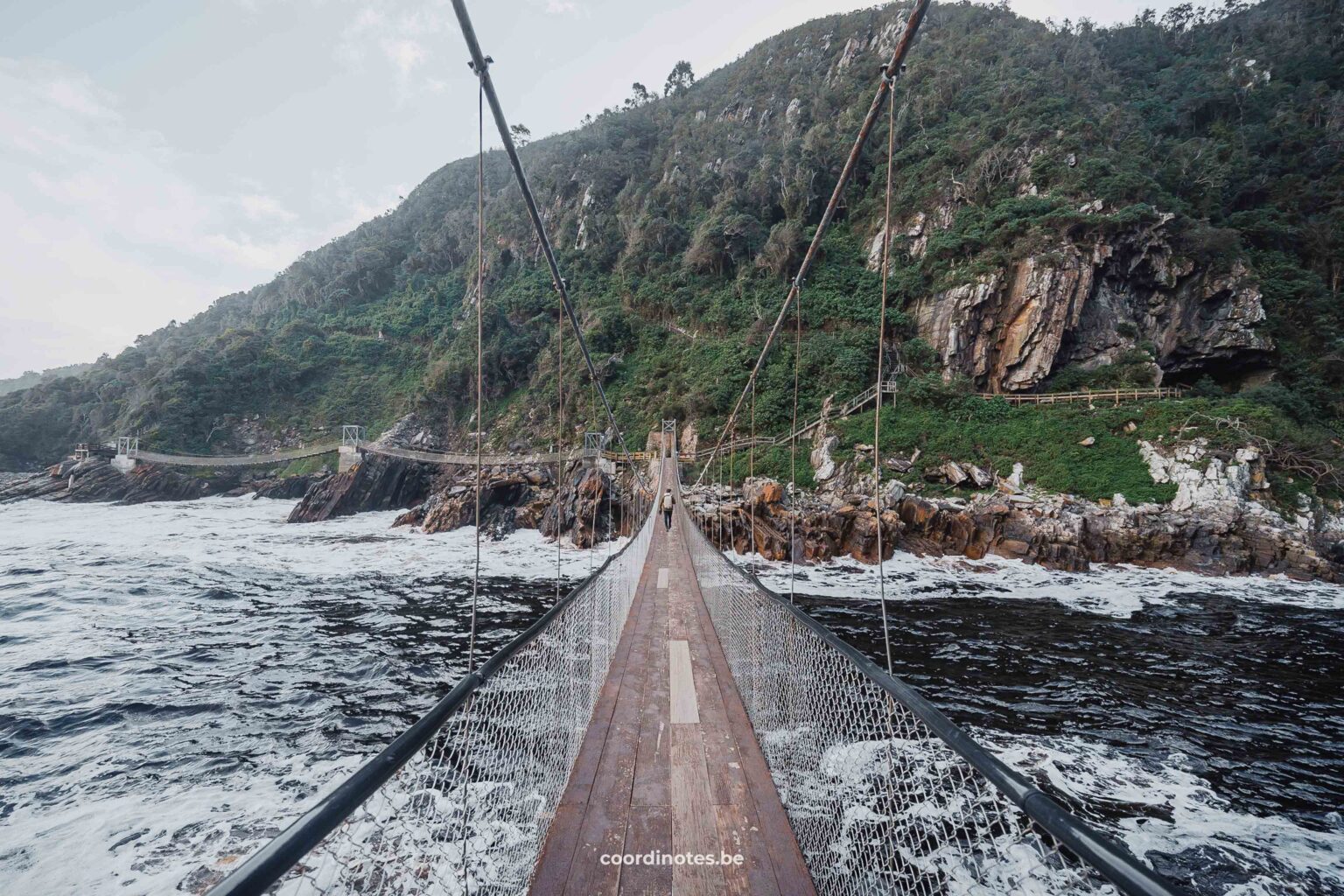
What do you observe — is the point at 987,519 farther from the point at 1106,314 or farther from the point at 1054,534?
the point at 1106,314

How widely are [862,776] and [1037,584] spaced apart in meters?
9.11

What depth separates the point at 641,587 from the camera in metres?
5.18

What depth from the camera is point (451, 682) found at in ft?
16.5

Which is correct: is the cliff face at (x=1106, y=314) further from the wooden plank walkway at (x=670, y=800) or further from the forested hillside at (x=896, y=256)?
the wooden plank walkway at (x=670, y=800)

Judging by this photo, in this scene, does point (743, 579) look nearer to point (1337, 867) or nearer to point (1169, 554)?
point (1337, 867)

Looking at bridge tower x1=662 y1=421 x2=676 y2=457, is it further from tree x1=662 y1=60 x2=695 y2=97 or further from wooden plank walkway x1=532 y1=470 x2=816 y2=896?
tree x1=662 y1=60 x2=695 y2=97

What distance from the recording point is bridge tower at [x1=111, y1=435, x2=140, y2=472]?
21203mm

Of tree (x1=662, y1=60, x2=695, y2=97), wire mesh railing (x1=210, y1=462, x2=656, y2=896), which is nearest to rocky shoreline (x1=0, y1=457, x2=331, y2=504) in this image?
A: wire mesh railing (x1=210, y1=462, x2=656, y2=896)

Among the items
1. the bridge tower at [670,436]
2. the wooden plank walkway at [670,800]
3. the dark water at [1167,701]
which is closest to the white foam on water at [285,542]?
the bridge tower at [670,436]

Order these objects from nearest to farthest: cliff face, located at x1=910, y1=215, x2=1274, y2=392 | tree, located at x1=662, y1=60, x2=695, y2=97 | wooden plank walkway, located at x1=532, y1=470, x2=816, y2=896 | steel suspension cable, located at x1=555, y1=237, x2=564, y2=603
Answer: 1. wooden plank walkway, located at x1=532, y1=470, x2=816, y2=896
2. steel suspension cable, located at x1=555, y1=237, x2=564, y2=603
3. cliff face, located at x1=910, y1=215, x2=1274, y2=392
4. tree, located at x1=662, y1=60, x2=695, y2=97

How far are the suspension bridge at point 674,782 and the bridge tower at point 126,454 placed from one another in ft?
95.5

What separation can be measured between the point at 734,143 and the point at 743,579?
104 feet

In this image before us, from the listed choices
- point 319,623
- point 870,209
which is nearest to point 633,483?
point 319,623

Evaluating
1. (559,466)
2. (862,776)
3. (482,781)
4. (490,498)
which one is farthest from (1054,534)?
(490,498)
